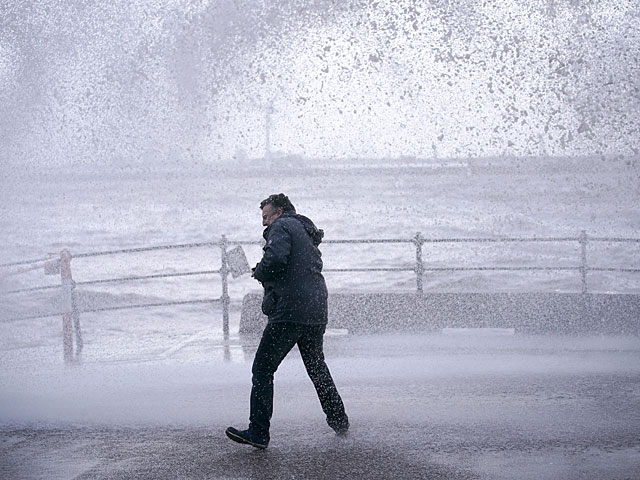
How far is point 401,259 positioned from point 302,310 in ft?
142

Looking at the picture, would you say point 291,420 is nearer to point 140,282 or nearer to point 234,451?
point 234,451

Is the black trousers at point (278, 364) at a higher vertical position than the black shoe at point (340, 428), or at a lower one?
higher

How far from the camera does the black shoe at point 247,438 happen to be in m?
5.57

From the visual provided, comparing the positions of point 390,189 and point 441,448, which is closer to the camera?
point 441,448

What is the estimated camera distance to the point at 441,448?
5598mm

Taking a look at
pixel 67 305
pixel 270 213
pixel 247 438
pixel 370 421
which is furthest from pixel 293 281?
pixel 67 305

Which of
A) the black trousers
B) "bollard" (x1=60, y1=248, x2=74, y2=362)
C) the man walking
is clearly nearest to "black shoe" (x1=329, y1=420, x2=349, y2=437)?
the black trousers

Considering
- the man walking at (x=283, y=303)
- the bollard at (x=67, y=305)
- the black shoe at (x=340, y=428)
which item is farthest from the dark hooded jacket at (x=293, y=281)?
the bollard at (x=67, y=305)

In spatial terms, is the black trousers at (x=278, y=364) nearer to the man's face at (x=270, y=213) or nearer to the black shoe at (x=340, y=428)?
the black shoe at (x=340, y=428)

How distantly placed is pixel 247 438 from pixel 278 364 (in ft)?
1.76

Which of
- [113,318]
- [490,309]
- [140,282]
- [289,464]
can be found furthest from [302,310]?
[140,282]

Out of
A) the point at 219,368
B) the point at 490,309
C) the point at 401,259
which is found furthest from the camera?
the point at 401,259

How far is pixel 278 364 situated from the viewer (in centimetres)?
574

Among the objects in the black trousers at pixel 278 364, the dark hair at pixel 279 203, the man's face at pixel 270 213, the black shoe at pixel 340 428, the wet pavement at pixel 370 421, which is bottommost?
the wet pavement at pixel 370 421
